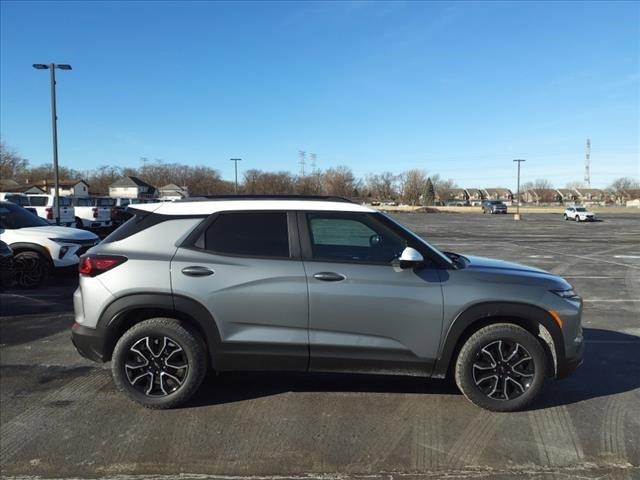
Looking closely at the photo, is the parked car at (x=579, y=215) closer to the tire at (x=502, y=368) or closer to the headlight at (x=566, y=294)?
the headlight at (x=566, y=294)

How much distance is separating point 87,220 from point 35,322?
52.9 ft

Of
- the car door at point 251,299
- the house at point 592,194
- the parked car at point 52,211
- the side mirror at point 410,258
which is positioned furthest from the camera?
the house at point 592,194

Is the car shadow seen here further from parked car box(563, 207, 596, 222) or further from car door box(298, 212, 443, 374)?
parked car box(563, 207, 596, 222)

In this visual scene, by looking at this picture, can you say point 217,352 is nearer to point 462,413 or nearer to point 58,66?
point 462,413

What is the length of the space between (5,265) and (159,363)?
226 inches

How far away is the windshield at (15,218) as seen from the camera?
9773 mm

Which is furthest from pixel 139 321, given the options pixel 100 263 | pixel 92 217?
pixel 92 217

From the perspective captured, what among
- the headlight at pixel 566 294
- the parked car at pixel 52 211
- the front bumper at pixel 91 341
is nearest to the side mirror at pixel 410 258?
the headlight at pixel 566 294

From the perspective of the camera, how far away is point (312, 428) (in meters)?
3.77

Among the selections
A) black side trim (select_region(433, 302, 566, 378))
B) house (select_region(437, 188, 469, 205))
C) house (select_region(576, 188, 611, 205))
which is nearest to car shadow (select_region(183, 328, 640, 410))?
black side trim (select_region(433, 302, 566, 378))

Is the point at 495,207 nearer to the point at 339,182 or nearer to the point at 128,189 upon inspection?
the point at 339,182

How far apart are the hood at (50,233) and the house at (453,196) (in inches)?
4512

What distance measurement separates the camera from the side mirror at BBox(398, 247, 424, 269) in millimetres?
3812

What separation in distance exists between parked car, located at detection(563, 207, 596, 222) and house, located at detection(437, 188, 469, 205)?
2594 inches
